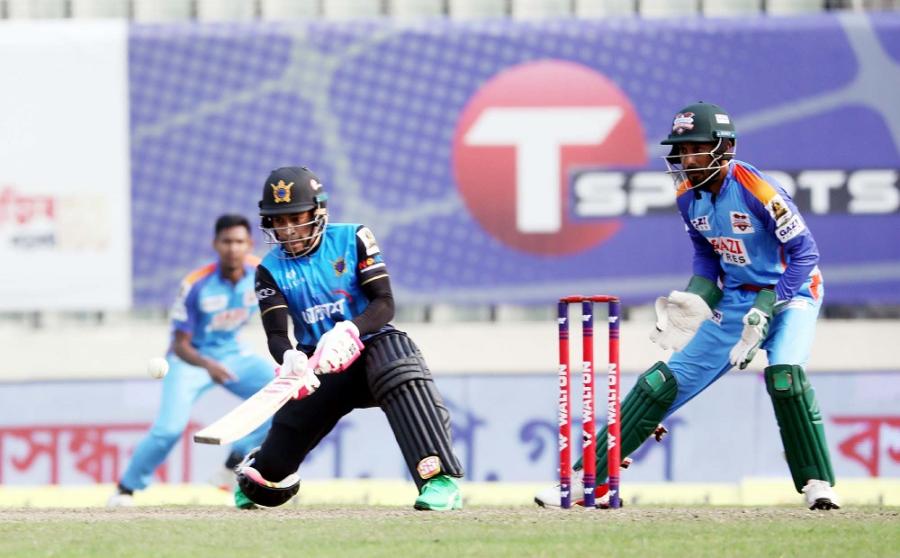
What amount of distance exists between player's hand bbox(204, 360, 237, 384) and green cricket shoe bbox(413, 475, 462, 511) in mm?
4113

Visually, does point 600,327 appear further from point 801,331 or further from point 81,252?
point 801,331

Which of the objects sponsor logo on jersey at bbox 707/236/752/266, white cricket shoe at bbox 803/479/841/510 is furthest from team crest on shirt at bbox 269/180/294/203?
white cricket shoe at bbox 803/479/841/510

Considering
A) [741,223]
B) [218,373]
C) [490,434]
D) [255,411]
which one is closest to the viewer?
[255,411]

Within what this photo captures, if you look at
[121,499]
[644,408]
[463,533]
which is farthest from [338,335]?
[121,499]

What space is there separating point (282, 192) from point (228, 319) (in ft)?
13.6

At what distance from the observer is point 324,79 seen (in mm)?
15500

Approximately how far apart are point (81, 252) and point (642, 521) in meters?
9.04

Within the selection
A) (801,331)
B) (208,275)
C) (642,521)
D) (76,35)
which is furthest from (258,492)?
(76,35)

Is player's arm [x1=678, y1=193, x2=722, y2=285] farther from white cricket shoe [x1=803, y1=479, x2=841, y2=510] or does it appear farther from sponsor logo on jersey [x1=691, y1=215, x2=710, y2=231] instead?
white cricket shoe [x1=803, y1=479, x2=841, y2=510]

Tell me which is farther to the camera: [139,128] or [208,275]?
[139,128]

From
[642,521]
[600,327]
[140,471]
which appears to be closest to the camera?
[642,521]

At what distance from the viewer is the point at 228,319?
11.9 m

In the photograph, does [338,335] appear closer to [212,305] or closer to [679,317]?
[679,317]

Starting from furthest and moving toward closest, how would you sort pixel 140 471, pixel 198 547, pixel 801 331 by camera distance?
pixel 140 471 < pixel 801 331 < pixel 198 547
